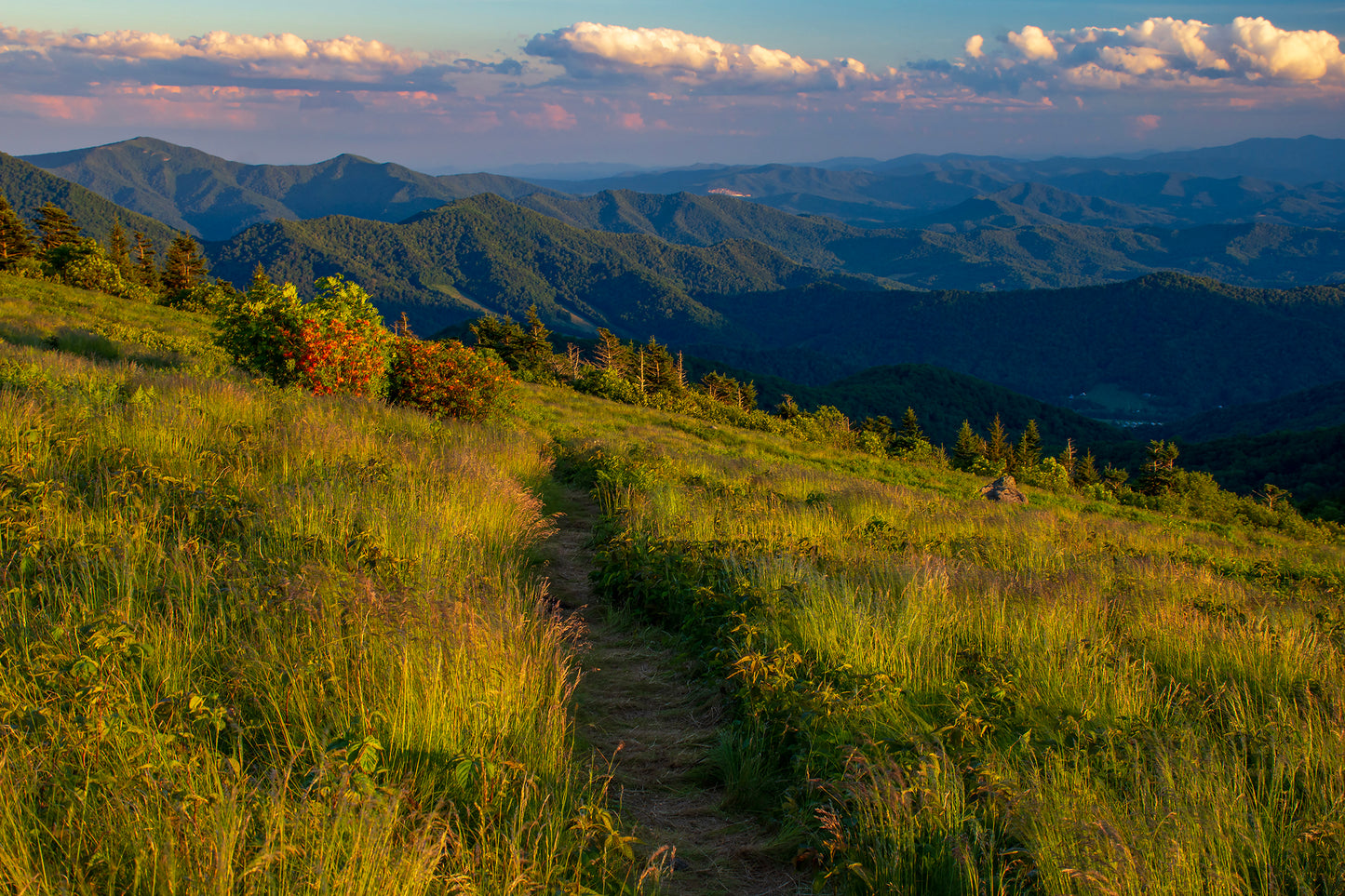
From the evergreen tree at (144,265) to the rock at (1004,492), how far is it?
172 feet

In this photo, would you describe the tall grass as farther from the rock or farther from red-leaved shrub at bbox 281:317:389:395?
the rock

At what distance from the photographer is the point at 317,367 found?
11211 millimetres

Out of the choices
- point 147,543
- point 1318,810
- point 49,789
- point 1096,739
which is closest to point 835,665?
point 1096,739

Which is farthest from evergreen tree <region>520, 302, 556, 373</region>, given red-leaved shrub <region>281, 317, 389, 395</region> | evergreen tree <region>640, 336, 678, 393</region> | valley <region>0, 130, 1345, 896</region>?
valley <region>0, 130, 1345, 896</region>

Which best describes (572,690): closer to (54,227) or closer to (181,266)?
(181,266)

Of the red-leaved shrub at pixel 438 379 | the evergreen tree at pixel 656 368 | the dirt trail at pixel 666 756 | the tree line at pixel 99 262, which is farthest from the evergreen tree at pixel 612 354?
the dirt trail at pixel 666 756

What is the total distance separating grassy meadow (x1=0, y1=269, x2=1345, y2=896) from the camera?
7.21 ft

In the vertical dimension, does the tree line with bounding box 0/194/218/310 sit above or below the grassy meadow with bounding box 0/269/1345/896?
above

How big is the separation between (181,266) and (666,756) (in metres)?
64.8

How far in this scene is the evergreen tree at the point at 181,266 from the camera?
54216mm

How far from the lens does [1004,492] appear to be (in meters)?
18.5

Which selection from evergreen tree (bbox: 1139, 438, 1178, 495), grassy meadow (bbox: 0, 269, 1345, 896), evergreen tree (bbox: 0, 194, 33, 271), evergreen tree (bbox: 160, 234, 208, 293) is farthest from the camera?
evergreen tree (bbox: 160, 234, 208, 293)

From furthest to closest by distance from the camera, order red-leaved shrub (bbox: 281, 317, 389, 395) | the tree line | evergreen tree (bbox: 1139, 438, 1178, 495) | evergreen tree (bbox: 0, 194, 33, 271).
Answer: evergreen tree (bbox: 1139, 438, 1178, 495), evergreen tree (bbox: 0, 194, 33, 271), the tree line, red-leaved shrub (bbox: 281, 317, 389, 395)

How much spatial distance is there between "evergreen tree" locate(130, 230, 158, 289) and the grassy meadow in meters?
54.6
